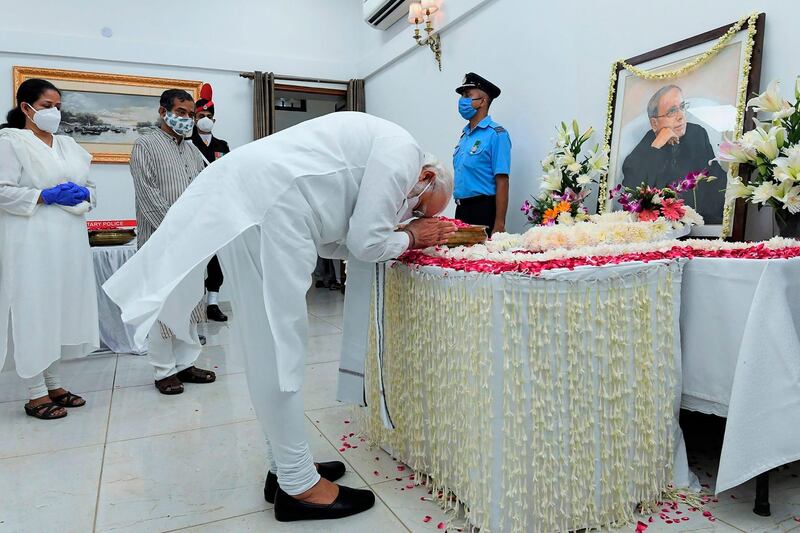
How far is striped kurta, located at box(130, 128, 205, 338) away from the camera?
3.04 metres

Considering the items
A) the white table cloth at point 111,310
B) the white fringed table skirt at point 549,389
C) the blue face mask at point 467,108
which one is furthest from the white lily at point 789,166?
the white table cloth at point 111,310

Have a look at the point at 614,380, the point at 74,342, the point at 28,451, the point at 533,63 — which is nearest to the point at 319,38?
the point at 533,63

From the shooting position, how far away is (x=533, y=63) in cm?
379

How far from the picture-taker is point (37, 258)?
8.63 ft

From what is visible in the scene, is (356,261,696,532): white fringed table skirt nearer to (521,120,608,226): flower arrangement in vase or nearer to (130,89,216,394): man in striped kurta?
(521,120,608,226): flower arrangement in vase

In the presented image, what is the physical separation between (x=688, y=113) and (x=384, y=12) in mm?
3736

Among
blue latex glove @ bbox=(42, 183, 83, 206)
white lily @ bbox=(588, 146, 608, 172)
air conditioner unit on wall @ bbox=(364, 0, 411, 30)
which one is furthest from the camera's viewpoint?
air conditioner unit on wall @ bbox=(364, 0, 411, 30)

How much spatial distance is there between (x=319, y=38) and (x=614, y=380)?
19.5 ft

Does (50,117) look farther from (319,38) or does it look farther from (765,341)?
(319,38)

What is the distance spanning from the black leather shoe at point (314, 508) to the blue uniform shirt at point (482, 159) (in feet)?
8.03

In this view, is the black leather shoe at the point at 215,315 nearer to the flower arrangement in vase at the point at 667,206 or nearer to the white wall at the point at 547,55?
the white wall at the point at 547,55

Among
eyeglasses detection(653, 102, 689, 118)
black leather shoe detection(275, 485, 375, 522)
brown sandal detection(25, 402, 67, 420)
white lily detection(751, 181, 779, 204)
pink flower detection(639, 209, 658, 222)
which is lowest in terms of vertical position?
brown sandal detection(25, 402, 67, 420)

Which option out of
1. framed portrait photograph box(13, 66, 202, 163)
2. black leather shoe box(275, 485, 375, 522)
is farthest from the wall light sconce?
black leather shoe box(275, 485, 375, 522)

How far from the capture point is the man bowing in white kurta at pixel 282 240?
154 cm
